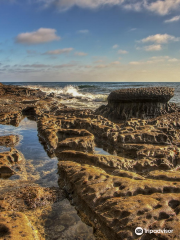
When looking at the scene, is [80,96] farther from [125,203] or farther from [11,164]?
[125,203]

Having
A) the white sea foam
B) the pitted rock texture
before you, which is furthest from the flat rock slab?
the white sea foam

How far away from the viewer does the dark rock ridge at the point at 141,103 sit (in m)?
6.40

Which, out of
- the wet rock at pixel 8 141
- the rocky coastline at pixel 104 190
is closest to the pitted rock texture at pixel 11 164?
the rocky coastline at pixel 104 190

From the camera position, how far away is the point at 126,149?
4051 mm

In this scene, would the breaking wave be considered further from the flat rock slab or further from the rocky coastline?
the rocky coastline

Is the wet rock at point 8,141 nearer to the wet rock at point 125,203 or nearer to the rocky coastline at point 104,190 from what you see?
the rocky coastline at point 104,190

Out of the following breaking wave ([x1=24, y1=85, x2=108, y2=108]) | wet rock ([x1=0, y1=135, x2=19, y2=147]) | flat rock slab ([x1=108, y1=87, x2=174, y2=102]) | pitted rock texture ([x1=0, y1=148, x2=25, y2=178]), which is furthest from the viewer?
breaking wave ([x1=24, y1=85, x2=108, y2=108])

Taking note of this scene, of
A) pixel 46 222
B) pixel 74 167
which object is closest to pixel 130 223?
pixel 46 222

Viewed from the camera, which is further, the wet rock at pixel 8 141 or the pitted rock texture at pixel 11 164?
the wet rock at pixel 8 141

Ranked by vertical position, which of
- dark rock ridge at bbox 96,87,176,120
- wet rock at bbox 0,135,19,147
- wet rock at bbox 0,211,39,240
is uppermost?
dark rock ridge at bbox 96,87,176,120

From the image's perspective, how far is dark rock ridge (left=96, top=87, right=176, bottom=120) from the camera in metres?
6.40

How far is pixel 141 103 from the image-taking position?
21.9 ft

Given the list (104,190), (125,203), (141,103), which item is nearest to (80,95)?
(141,103)

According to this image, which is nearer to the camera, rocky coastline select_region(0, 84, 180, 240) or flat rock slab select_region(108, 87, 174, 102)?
rocky coastline select_region(0, 84, 180, 240)
